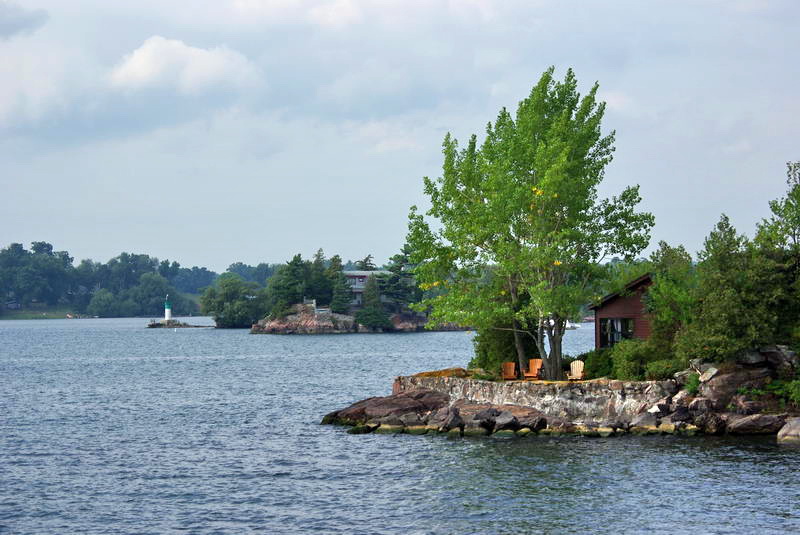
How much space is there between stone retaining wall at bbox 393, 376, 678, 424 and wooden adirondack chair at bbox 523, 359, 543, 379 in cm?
389

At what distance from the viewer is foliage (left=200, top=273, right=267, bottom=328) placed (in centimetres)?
19438

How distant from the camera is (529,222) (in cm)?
4634

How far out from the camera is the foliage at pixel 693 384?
40.2m

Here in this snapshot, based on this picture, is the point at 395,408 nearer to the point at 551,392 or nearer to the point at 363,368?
the point at 551,392

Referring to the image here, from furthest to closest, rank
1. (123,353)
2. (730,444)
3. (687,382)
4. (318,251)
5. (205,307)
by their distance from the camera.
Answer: (205,307)
(318,251)
(123,353)
(687,382)
(730,444)

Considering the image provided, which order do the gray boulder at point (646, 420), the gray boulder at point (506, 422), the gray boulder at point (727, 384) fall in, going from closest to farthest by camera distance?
the gray boulder at point (727, 384)
the gray boulder at point (646, 420)
the gray boulder at point (506, 422)

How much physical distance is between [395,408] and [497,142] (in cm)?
1555

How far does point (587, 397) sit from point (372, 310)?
130371 millimetres

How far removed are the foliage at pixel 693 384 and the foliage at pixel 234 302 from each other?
158 meters

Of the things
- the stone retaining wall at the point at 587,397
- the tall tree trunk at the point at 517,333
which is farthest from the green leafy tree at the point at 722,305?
the tall tree trunk at the point at 517,333

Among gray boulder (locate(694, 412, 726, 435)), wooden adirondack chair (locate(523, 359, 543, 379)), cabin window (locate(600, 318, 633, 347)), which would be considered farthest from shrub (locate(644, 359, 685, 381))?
wooden adirondack chair (locate(523, 359, 543, 379))

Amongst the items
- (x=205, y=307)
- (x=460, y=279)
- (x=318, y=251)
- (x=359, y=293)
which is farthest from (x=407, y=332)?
(x=460, y=279)

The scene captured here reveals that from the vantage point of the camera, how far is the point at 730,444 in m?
37.0

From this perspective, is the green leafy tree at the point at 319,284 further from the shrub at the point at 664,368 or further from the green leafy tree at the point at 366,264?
the shrub at the point at 664,368
